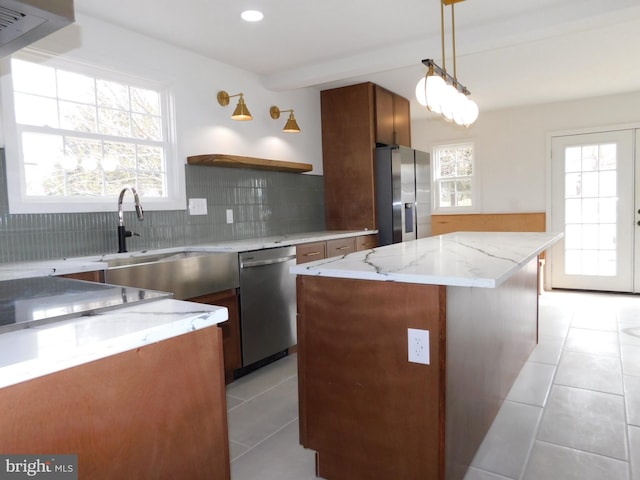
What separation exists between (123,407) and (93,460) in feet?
0.30

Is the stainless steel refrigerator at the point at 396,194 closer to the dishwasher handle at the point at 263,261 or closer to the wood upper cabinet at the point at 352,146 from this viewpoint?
the wood upper cabinet at the point at 352,146

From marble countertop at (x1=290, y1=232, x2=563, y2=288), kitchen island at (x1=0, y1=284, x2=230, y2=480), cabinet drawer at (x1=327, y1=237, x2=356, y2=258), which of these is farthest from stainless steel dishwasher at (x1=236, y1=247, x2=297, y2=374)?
kitchen island at (x1=0, y1=284, x2=230, y2=480)

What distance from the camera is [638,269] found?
204 inches

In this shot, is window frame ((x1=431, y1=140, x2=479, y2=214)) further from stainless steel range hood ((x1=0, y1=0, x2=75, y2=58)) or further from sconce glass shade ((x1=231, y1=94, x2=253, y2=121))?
stainless steel range hood ((x1=0, y1=0, x2=75, y2=58))

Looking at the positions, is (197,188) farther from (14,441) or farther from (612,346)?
(612,346)

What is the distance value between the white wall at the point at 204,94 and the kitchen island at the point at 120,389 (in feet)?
7.86

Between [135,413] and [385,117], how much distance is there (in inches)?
172

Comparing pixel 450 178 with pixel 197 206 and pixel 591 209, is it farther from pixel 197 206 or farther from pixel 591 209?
pixel 197 206

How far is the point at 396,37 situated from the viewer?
3354 millimetres

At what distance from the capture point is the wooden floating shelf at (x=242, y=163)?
338 cm

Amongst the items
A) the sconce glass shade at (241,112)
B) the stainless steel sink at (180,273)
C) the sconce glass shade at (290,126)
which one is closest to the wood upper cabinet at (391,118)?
the sconce glass shade at (290,126)

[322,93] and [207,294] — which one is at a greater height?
[322,93]

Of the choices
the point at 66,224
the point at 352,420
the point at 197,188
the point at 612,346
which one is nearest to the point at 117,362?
the point at 352,420

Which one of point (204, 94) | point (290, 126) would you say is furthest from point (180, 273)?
point (290, 126)
